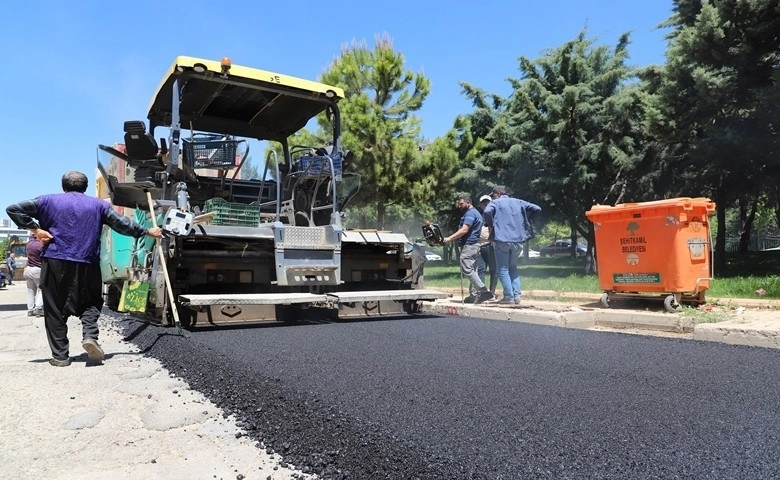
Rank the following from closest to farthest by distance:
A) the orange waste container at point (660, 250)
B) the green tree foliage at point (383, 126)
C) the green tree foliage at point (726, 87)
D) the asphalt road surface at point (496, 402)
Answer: the asphalt road surface at point (496, 402) < the orange waste container at point (660, 250) < the green tree foliage at point (726, 87) < the green tree foliage at point (383, 126)

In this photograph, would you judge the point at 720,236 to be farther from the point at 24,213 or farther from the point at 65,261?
the point at 24,213

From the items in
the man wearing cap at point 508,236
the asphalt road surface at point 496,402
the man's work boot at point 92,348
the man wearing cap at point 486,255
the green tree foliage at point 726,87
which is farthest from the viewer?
the green tree foliage at point 726,87

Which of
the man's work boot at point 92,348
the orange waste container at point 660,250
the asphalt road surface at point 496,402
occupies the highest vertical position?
the orange waste container at point 660,250

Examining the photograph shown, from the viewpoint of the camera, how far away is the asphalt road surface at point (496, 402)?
217 centimetres

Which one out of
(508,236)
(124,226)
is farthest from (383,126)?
(124,226)

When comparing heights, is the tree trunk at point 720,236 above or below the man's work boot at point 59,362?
above

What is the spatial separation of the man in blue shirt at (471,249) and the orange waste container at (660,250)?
61.9 inches

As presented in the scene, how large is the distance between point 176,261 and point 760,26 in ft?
37.1

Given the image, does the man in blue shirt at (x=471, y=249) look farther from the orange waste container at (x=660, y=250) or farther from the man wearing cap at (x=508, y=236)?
the orange waste container at (x=660, y=250)

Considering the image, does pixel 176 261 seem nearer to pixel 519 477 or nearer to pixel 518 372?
pixel 518 372

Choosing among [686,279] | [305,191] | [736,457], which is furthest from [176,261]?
[686,279]

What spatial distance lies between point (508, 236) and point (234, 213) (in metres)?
3.36

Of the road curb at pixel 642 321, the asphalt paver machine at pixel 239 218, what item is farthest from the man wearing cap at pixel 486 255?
the asphalt paver machine at pixel 239 218

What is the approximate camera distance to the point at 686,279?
647 cm
